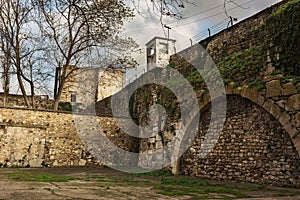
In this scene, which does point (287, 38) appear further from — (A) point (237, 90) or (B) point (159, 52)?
(B) point (159, 52)

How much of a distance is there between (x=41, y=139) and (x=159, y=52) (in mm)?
5755

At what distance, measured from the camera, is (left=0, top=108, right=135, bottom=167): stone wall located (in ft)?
40.1

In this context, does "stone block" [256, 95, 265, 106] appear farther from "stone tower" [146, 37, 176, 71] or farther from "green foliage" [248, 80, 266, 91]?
"stone tower" [146, 37, 176, 71]

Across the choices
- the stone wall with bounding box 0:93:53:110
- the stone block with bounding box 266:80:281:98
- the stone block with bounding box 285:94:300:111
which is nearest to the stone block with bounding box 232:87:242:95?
the stone block with bounding box 266:80:281:98

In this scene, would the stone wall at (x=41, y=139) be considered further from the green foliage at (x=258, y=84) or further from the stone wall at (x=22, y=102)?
the green foliage at (x=258, y=84)

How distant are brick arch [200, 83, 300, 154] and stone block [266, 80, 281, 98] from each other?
0.09 m

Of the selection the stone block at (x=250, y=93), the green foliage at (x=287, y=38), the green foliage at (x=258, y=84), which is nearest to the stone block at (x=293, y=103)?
the green foliage at (x=287, y=38)

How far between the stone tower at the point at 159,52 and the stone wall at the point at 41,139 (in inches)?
130

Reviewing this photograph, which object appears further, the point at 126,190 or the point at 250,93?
the point at 250,93

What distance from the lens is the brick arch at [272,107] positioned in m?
6.77

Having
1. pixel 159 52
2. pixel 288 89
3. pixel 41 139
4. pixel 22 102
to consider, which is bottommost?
pixel 41 139

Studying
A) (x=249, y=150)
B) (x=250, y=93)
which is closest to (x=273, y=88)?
(x=250, y=93)

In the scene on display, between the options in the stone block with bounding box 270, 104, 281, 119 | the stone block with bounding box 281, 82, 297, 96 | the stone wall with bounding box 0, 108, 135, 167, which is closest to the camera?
the stone block with bounding box 281, 82, 297, 96

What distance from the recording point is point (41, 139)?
12797 mm
